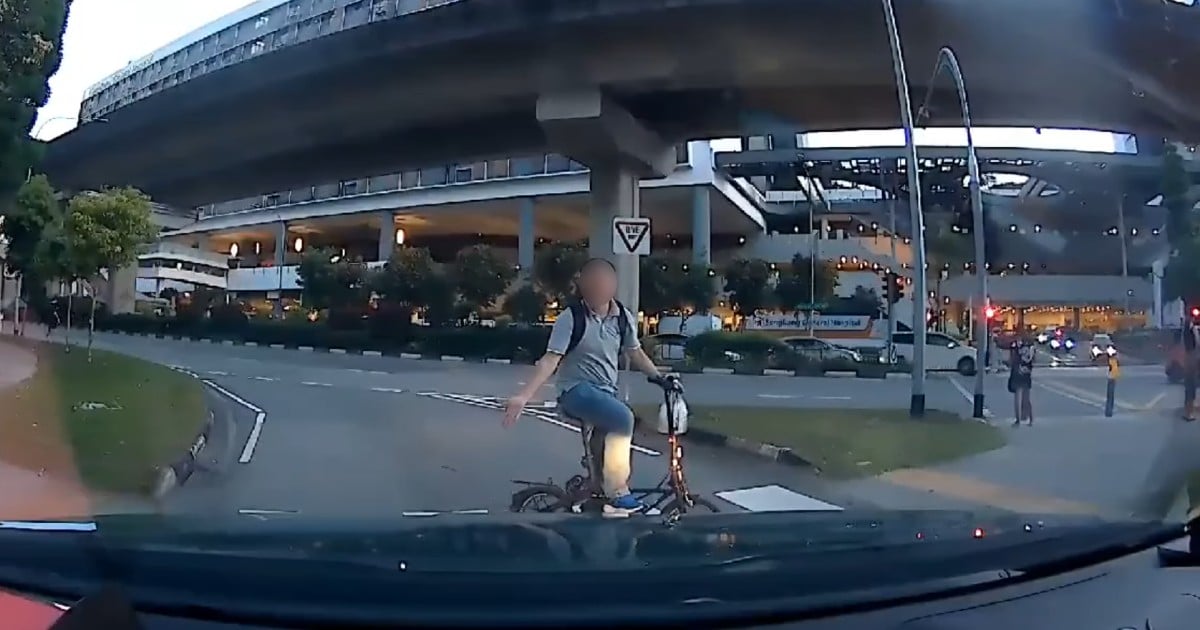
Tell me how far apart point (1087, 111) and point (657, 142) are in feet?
29.2

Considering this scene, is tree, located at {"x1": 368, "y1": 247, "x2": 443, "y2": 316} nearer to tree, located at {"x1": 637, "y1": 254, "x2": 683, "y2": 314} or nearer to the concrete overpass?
tree, located at {"x1": 637, "y1": 254, "x2": 683, "y2": 314}

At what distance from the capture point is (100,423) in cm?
1334

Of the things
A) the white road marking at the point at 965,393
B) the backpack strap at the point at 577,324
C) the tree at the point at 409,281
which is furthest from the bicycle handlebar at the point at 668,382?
the tree at the point at 409,281

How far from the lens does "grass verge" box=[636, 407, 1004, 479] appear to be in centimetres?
1198

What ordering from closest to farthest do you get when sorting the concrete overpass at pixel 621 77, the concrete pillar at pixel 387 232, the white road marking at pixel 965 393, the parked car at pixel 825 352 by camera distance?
the concrete overpass at pixel 621 77 < the white road marking at pixel 965 393 < the parked car at pixel 825 352 < the concrete pillar at pixel 387 232

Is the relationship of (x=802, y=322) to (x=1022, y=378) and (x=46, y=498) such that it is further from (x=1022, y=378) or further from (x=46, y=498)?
(x=46, y=498)

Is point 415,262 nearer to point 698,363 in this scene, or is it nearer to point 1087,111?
point 698,363

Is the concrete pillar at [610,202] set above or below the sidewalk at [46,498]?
above

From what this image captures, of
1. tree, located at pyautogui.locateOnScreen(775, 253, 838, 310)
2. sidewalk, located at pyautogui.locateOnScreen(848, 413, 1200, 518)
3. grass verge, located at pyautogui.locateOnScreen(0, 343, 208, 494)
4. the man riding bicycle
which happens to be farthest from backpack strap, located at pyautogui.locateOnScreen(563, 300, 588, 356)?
tree, located at pyautogui.locateOnScreen(775, 253, 838, 310)

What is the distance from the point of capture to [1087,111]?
19.2 metres

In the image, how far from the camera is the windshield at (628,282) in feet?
30.0

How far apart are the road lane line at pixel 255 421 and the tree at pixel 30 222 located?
530 cm

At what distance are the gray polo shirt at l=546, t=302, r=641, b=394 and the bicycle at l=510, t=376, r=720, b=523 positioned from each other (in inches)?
9.4

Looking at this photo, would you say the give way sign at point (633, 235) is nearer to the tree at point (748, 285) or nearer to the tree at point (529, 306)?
the tree at point (529, 306)
